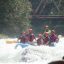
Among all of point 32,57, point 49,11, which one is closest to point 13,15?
point 49,11

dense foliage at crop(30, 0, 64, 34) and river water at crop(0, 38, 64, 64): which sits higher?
dense foliage at crop(30, 0, 64, 34)

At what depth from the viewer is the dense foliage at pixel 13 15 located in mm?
22375

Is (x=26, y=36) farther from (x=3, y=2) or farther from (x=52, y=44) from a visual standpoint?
(x=3, y=2)

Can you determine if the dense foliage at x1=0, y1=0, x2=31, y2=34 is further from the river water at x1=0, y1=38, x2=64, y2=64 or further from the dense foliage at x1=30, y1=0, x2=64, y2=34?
the river water at x1=0, y1=38, x2=64, y2=64

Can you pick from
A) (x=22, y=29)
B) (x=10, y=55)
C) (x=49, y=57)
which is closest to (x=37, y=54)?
(x=49, y=57)

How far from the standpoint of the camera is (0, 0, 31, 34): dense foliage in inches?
881

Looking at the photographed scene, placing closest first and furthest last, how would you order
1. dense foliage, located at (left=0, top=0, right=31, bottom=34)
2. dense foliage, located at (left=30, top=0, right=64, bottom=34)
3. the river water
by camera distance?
the river water, dense foliage, located at (left=0, top=0, right=31, bottom=34), dense foliage, located at (left=30, top=0, right=64, bottom=34)

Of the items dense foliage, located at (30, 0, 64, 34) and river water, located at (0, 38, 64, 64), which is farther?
dense foliage, located at (30, 0, 64, 34)

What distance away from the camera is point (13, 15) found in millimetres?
22484

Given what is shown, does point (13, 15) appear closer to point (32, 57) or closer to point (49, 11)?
point (49, 11)

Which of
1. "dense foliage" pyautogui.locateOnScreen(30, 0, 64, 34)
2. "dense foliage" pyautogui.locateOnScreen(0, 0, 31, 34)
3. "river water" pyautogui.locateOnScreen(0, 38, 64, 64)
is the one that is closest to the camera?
"river water" pyautogui.locateOnScreen(0, 38, 64, 64)

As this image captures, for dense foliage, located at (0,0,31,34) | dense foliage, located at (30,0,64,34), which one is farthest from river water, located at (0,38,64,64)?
dense foliage, located at (30,0,64,34)

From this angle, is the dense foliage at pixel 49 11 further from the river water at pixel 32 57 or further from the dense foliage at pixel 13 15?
the river water at pixel 32 57

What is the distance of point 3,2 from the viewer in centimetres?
2255
